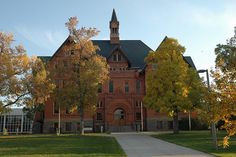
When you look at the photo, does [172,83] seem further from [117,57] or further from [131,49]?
[131,49]

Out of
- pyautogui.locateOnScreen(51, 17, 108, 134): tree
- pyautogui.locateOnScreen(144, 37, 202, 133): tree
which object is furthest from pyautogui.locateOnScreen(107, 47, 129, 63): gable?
pyautogui.locateOnScreen(51, 17, 108, 134): tree

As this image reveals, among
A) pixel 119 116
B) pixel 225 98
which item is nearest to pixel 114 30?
pixel 119 116

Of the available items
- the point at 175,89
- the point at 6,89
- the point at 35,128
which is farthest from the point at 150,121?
the point at 6,89

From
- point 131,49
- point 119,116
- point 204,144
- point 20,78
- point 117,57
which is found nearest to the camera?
point 204,144

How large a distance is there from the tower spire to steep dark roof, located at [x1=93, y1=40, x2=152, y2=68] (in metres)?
1.05

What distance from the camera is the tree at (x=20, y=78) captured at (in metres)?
37.3

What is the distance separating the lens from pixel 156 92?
4203 centimetres

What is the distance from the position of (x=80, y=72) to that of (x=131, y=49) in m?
27.4

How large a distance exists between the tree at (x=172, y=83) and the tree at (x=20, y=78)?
13.4 m

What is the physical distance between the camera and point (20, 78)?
3853 centimetres

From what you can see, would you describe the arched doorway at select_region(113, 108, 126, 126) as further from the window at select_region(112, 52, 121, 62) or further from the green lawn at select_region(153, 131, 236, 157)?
the green lawn at select_region(153, 131, 236, 157)

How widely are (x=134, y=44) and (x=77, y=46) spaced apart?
2823 cm

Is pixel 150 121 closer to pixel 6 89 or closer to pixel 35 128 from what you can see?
pixel 35 128

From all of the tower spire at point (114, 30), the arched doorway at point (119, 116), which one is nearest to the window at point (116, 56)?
the tower spire at point (114, 30)
